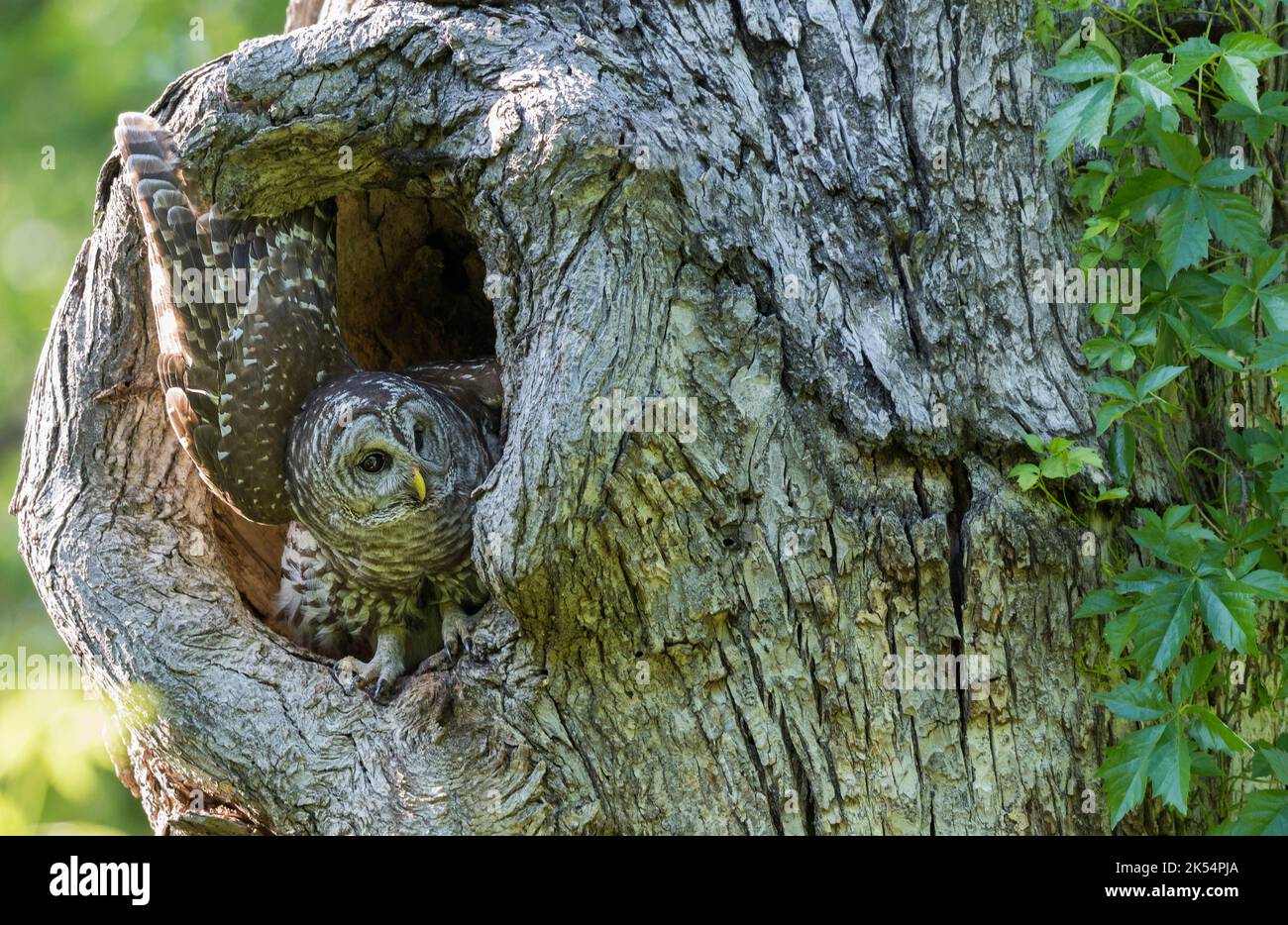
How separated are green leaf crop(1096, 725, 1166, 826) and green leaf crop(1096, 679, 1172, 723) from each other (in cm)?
3

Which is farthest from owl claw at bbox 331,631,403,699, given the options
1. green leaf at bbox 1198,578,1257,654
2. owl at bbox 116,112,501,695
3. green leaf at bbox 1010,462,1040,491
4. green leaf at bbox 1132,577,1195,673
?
green leaf at bbox 1198,578,1257,654

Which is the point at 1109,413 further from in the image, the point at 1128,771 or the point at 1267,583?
the point at 1128,771

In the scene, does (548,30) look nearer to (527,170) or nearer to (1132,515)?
(527,170)

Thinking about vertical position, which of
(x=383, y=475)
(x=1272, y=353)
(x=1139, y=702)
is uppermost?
(x=1272, y=353)

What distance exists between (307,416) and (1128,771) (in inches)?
85.5

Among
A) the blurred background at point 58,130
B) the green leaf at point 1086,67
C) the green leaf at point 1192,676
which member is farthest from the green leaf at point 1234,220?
the blurred background at point 58,130

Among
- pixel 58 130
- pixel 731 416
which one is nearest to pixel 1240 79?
pixel 731 416

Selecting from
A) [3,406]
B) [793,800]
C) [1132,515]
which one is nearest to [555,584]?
[793,800]

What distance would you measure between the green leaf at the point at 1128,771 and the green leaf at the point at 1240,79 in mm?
1227

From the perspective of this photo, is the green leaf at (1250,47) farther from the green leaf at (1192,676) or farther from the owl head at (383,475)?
the owl head at (383,475)

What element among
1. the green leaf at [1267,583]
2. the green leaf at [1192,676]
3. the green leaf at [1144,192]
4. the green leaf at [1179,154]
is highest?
the green leaf at [1179,154]

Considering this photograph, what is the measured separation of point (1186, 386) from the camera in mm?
2426

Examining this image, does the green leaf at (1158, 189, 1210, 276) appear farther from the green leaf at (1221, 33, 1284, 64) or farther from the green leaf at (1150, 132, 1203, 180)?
the green leaf at (1221, 33, 1284, 64)

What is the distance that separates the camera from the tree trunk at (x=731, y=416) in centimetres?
223
